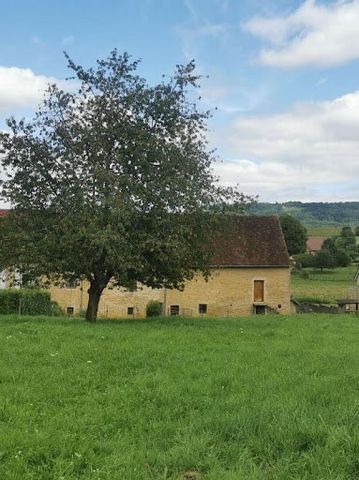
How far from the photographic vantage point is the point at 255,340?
46.9 feet

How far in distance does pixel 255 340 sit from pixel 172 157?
26.8 feet

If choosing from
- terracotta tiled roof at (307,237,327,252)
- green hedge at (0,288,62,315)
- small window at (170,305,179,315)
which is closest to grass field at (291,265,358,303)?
terracotta tiled roof at (307,237,327,252)

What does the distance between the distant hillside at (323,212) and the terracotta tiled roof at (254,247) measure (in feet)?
399

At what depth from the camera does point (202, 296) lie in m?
40.5

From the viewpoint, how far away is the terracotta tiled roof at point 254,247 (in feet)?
132

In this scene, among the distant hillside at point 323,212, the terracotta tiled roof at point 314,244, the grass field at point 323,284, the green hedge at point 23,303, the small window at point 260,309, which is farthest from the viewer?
the distant hillside at point 323,212

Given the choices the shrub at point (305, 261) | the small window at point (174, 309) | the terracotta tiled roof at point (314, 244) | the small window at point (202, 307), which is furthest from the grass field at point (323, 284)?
the small window at point (174, 309)

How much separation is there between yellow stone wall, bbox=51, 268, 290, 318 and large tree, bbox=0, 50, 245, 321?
64.1ft

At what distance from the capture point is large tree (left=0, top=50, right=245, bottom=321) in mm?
18734

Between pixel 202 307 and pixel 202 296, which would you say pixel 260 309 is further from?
pixel 202 296


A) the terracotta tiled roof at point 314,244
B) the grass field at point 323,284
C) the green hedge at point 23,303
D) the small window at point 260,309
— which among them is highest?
the terracotta tiled roof at point 314,244

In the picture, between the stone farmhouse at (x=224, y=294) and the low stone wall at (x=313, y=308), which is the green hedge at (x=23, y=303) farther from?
the low stone wall at (x=313, y=308)

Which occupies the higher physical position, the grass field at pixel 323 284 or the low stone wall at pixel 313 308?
the grass field at pixel 323 284

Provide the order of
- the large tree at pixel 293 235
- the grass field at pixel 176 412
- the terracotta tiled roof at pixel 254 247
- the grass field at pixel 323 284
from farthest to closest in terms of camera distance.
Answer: the large tree at pixel 293 235, the grass field at pixel 323 284, the terracotta tiled roof at pixel 254 247, the grass field at pixel 176 412
